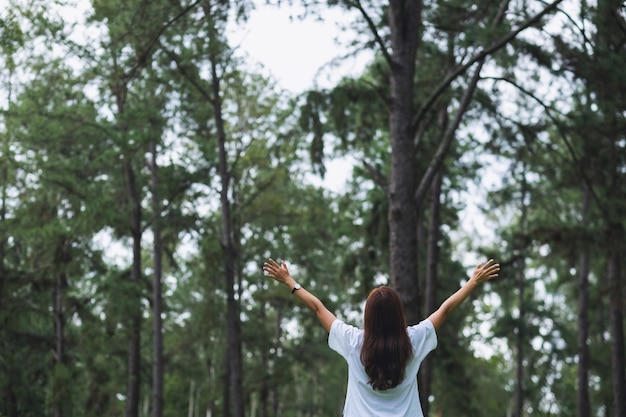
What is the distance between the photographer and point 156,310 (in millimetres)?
19484

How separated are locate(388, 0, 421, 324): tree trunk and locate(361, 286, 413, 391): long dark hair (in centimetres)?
642

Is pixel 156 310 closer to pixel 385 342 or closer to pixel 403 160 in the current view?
pixel 403 160

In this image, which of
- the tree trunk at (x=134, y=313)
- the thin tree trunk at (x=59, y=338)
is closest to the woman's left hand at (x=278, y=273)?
the tree trunk at (x=134, y=313)

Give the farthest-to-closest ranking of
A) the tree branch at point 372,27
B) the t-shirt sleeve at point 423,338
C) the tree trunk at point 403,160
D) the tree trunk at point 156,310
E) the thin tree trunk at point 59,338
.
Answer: the tree trunk at point 156,310 < the thin tree trunk at point 59,338 < the tree branch at point 372,27 < the tree trunk at point 403,160 < the t-shirt sleeve at point 423,338

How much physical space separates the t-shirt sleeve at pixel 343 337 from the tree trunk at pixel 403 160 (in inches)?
246

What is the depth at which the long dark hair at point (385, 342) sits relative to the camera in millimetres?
4254

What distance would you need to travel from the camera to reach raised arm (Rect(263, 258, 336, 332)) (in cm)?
461

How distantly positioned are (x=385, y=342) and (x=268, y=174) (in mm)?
18513

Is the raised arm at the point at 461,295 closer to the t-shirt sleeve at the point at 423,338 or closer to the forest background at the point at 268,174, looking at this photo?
the t-shirt sleeve at the point at 423,338

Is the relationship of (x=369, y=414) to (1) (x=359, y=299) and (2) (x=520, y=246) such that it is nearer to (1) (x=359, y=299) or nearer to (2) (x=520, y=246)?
(2) (x=520, y=246)

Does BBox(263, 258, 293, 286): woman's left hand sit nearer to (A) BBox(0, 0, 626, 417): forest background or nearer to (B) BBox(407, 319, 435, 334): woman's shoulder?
(B) BBox(407, 319, 435, 334): woman's shoulder

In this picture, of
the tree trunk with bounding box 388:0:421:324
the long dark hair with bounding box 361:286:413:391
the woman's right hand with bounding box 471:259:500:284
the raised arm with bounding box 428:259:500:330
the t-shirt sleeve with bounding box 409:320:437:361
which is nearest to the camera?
the long dark hair with bounding box 361:286:413:391

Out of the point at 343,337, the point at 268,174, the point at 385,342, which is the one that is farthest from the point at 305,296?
the point at 268,174

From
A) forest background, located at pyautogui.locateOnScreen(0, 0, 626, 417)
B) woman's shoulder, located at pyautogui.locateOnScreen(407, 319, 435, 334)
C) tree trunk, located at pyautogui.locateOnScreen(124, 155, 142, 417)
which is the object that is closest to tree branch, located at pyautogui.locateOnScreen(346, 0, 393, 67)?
forest background, located at pyautogui.locateOnScreen(0, 0, 626, 417)
